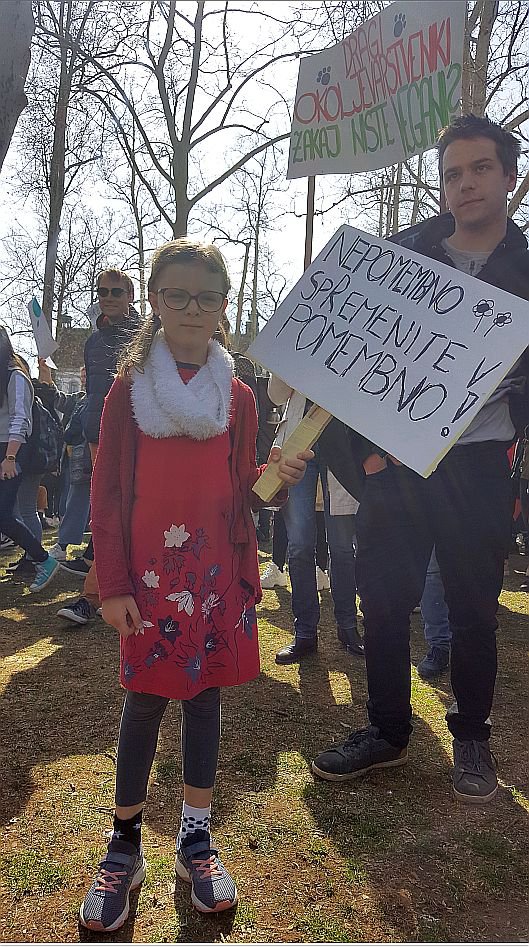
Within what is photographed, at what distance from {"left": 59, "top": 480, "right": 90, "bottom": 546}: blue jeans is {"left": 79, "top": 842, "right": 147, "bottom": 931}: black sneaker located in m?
3.78

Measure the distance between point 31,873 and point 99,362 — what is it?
2941 millimetres

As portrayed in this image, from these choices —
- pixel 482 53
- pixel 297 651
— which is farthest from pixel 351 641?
pixel 482 53

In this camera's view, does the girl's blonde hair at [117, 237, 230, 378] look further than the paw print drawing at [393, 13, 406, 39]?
No

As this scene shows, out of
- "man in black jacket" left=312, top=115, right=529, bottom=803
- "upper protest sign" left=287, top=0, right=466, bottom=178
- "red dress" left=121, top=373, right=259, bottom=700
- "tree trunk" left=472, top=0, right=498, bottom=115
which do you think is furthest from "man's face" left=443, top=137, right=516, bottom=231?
"tree trunk" left=472, top=0, right=498, bottom=115

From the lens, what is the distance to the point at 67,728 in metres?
2.83

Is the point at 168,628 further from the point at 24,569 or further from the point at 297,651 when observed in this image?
the point at 24,569

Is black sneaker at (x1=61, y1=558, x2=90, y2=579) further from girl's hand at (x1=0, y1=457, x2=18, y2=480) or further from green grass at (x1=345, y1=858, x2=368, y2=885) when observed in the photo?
green grass at (x1=345, y1=858, x2=368, y2=885)

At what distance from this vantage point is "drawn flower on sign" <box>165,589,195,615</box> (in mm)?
1817

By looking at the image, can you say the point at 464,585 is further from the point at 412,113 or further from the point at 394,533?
the point at 412,113

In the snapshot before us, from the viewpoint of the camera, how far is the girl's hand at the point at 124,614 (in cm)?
179

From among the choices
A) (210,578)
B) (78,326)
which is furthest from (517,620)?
(78,326)

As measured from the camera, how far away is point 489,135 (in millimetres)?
2369

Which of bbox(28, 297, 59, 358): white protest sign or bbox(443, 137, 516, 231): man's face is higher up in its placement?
bbox(443, 137, 516, 231): man's face

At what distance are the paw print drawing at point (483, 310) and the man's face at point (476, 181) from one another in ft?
1.75
